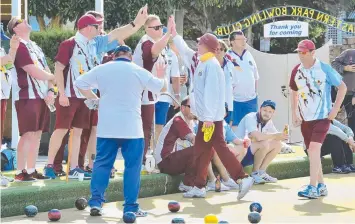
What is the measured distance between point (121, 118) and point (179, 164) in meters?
2.26

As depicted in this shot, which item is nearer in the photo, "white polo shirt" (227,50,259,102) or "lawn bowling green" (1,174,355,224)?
"lawn bowling green" (1,174,355,224)

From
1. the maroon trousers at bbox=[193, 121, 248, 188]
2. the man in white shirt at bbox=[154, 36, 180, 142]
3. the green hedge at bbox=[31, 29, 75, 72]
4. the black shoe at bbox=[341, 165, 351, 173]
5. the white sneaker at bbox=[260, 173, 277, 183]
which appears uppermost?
the green hedge at bbox=[31, 29, 75, 72]

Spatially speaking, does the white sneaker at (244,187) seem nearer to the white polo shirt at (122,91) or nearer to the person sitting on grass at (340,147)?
the white polo shirt at (122,91)

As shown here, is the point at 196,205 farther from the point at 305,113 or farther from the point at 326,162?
the point at 326,162

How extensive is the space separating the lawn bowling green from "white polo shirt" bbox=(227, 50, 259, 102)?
1692 millimetres

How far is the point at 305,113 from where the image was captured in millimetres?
9945

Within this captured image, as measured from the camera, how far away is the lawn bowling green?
27.2 feet

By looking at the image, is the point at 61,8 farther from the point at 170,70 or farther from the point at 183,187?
the point at 183,187

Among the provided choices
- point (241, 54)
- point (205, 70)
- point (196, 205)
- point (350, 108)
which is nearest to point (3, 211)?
point (196, 205)

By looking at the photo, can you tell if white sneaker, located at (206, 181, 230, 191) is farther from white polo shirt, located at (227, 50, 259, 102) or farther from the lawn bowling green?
white polo shirt, located at (227, 50, 259, 102)

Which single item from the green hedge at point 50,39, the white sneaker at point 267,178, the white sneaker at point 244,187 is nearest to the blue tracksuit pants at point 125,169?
the white sneaker at point 244,187

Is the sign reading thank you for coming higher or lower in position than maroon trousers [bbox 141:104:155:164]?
higher

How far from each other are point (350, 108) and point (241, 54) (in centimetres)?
277

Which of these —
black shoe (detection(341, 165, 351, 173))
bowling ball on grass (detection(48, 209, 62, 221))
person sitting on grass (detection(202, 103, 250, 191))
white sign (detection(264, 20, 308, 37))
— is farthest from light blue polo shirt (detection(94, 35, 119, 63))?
white sign (detection(264, 20, 308, 37))
